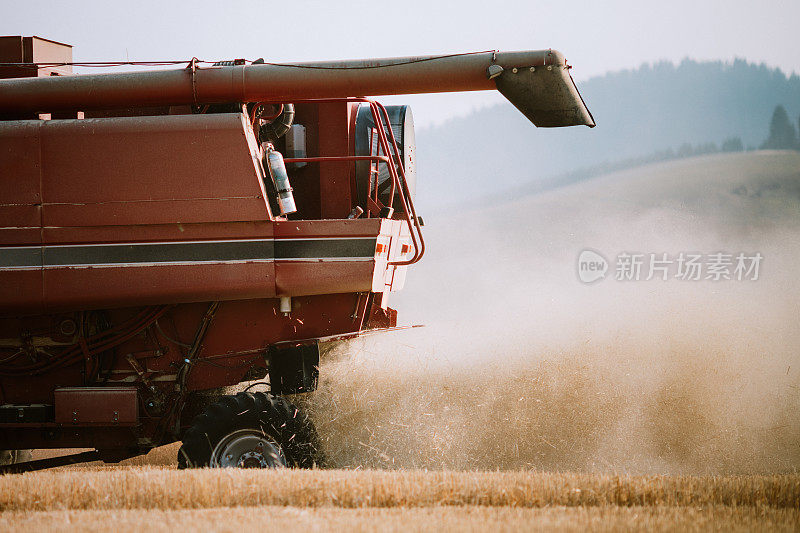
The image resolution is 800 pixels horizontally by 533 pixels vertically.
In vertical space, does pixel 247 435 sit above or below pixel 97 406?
below

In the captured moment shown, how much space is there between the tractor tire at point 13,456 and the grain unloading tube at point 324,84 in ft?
12.1

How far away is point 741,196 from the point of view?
1723 centimetres

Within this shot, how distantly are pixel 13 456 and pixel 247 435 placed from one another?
350cm

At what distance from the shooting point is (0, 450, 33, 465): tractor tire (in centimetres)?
842

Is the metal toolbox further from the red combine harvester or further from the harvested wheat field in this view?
the harvested wheat field

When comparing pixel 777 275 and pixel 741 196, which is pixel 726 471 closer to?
pixel 777 275

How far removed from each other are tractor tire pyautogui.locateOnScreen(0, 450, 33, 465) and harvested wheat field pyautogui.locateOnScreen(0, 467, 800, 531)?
271 centimetres

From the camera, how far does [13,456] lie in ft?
28.2

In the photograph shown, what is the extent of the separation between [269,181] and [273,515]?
8.82 feet

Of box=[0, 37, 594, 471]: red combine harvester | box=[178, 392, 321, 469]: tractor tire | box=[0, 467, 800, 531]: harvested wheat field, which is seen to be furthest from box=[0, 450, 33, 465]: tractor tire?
box=[178, 392, 321, 469]: tractor tire

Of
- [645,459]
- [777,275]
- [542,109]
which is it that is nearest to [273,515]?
[542,109]

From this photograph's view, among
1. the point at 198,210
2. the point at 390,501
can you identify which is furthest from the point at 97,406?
the point at 390,501

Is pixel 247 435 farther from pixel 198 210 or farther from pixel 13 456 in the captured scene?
pixel 13 456

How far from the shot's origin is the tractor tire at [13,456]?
8.42 meters
